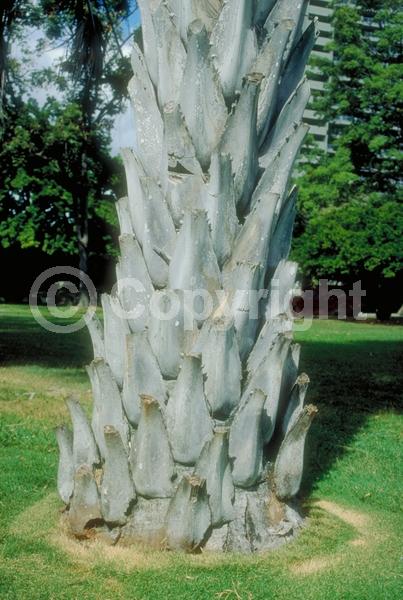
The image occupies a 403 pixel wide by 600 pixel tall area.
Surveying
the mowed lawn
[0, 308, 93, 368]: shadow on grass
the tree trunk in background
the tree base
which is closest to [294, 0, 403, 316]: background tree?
[0, 308, 93, 368]: shadow on grass

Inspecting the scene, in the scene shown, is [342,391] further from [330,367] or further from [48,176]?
[48,176]

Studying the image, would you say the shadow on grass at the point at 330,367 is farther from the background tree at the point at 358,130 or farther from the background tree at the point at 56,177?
the background tree at the point at 358,130

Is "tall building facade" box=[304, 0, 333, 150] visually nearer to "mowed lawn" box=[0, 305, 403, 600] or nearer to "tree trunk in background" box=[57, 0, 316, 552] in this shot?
"mowed lawn" box=[0, 305, 403, 600]

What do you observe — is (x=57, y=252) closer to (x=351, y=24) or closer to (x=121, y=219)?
(x=351, y=24)

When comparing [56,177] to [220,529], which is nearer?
[220,529]

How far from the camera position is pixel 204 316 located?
363cm

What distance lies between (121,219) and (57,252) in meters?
33.6

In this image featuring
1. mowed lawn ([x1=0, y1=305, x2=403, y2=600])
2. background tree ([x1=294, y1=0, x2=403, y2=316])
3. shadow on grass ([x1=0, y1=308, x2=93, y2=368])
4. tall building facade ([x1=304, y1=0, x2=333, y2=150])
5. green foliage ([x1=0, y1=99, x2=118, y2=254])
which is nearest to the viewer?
mowed lawn ([x1=0, y1=305, x2=403, y2=600])

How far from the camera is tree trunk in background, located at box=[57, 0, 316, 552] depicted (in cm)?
340

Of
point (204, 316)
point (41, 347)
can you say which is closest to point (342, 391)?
point (204, 316)

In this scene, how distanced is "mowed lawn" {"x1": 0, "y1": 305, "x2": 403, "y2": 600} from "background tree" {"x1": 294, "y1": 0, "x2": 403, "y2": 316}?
22745 millimetres

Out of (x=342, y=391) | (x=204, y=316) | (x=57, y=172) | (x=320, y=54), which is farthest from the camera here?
(x=320, y=54)

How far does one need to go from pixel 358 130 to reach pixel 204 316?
31.7m

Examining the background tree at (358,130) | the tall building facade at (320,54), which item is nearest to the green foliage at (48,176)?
the background tree at (358,130)
